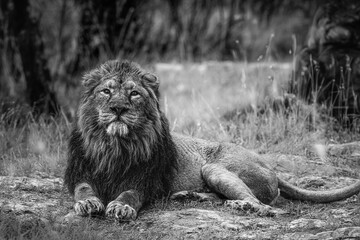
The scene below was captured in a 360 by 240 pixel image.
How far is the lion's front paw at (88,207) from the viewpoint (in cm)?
570

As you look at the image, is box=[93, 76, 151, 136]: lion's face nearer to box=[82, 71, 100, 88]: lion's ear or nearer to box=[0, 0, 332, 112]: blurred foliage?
box=[82, 71, 100, 88]: lion's ear

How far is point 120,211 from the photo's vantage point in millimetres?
5699

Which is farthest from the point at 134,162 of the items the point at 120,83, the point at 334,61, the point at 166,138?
the point at 334,61

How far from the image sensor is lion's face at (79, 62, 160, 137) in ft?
19.5

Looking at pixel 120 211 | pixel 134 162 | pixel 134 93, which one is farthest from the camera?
pixel 134 162

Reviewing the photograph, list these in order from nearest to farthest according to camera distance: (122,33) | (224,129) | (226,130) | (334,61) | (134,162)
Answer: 1. (134,162)
2. (226,130)
3. (224,129)
4. (334,61)
5. (122,33)

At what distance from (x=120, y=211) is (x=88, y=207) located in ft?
0.82

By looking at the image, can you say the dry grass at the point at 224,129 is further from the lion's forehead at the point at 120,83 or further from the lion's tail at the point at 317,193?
the lion's forehead at the point at 120,83

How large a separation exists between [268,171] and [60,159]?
2299 mm

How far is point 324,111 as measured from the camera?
29.6 feet

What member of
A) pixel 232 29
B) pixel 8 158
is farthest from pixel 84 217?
pixel 232 29

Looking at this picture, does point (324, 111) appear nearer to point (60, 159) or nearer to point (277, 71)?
point (277, 71)

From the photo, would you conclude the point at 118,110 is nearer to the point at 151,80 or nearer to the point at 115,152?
the point at 115,152

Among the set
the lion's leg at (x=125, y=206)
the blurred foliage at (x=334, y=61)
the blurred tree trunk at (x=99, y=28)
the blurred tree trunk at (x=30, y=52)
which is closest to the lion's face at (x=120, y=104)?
the lion's leg at (x=125, y=206)
